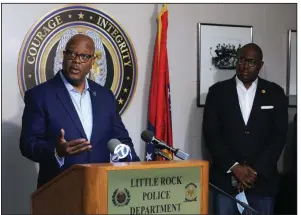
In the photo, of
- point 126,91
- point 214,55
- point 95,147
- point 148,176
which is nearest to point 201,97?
point 214,55

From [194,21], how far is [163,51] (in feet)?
1.77

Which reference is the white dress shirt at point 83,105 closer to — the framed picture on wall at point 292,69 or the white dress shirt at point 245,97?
the white dress shirt at point 245,97

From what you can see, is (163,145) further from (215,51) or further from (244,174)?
(215,51)

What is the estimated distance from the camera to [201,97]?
4656 millimetres

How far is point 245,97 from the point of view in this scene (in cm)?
403

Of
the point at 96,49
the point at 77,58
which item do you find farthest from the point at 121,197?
the point at 96,49

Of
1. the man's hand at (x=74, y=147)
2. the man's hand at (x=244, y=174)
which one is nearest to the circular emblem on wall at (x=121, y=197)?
the man's hand at (x=74, y=147)

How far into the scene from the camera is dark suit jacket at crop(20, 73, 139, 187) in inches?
107

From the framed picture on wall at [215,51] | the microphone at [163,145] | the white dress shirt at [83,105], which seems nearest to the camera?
the microphone at [163,145]

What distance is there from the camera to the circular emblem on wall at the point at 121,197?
187 centimetres

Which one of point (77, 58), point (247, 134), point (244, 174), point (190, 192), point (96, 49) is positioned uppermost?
point (96, 49)

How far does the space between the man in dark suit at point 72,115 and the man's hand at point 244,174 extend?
1129 millimetres

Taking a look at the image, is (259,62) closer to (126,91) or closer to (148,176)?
(126,91)

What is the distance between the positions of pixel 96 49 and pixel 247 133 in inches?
54.7
